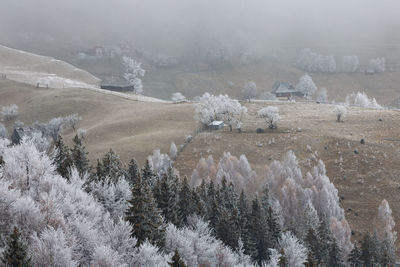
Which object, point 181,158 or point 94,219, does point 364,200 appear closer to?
point 181,158

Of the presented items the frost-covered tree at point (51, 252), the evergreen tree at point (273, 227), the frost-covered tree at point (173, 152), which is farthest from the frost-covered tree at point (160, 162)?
the frost-covered tree at point (51, 252)

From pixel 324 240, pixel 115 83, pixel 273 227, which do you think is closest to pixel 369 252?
→ pixel 324 240

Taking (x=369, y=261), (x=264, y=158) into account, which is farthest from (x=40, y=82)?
(x=369, y=261)

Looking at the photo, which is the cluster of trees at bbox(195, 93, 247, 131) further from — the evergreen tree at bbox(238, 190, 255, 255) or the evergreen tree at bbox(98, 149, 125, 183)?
the evergreen tree at bbox(98, 149, 125, 183)

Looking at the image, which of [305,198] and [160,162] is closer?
[305,198]

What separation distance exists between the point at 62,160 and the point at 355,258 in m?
44.8

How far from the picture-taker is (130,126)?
109312 mm

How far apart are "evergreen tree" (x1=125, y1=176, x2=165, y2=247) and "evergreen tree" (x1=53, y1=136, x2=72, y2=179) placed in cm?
1286

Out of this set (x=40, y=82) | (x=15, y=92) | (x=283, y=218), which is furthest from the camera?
(x=40, y=82)

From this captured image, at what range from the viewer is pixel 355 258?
5438 centimetres

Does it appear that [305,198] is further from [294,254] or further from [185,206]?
[185,206]

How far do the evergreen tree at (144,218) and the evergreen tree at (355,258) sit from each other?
96.3ft

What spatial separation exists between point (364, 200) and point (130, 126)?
6660cm

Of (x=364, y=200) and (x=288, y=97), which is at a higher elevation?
(x=288, y=97)
